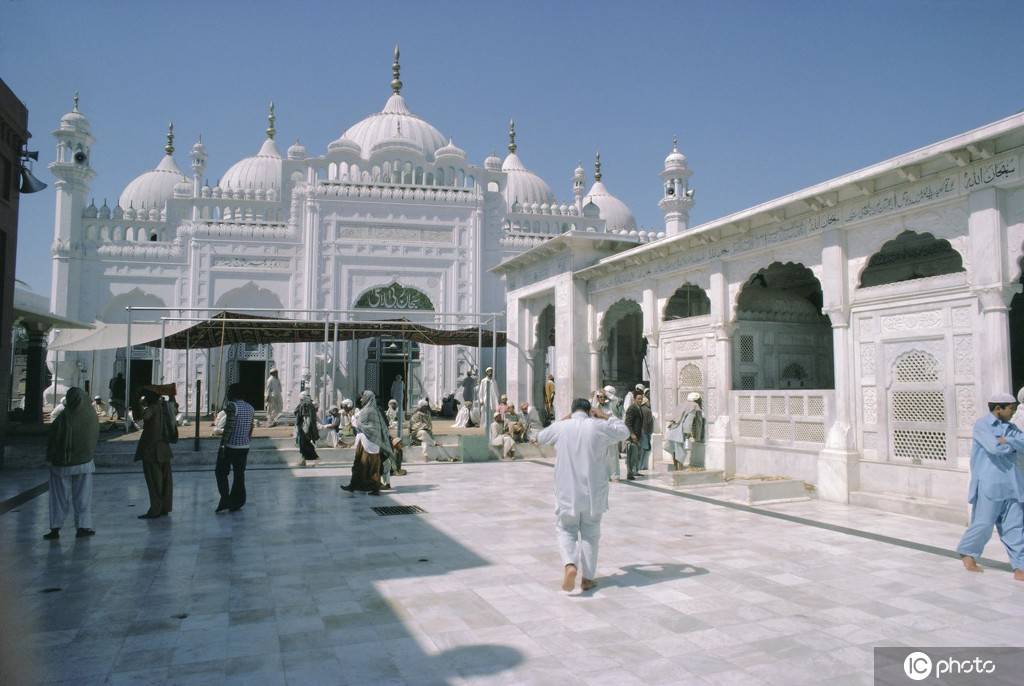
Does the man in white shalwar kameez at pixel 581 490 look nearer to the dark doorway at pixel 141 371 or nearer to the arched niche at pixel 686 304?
the arched niche at pixel 686 304

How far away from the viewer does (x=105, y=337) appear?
18594mm

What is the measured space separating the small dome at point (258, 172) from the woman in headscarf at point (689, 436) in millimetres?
21967

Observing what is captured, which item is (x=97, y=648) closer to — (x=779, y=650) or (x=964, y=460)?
(x=779, y=650)

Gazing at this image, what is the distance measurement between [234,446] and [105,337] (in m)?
13.1

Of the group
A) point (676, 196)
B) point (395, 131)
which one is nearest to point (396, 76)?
point (395, 131)

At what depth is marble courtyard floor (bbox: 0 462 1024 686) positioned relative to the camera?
3.61 metres

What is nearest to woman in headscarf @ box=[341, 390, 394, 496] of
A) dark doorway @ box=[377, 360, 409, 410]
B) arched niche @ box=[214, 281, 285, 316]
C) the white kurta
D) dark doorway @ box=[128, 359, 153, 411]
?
the white kurta

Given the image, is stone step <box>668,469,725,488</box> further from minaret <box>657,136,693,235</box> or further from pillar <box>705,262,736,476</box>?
minaret <box>657,136,693,235</box>

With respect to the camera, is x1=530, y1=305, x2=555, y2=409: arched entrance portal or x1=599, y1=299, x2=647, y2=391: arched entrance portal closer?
x1=530, y1=305, x2=555, y2=409: arched entrance portal

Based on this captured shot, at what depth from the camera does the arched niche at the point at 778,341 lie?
38.4ft

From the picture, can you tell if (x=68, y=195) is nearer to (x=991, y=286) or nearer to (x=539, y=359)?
(x=539, y=359)

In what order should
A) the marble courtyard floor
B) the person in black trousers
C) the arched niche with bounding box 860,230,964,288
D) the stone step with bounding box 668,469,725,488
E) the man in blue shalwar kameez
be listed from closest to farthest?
the marble courtyard floor
the man in blue shalwar kameez
the person in black trousers
the stone step with bounding box 668,469,725,488
the arched niche with bounding box 860,230,964,288

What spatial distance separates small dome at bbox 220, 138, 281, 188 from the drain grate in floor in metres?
22.8

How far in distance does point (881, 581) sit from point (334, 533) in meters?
4.76
